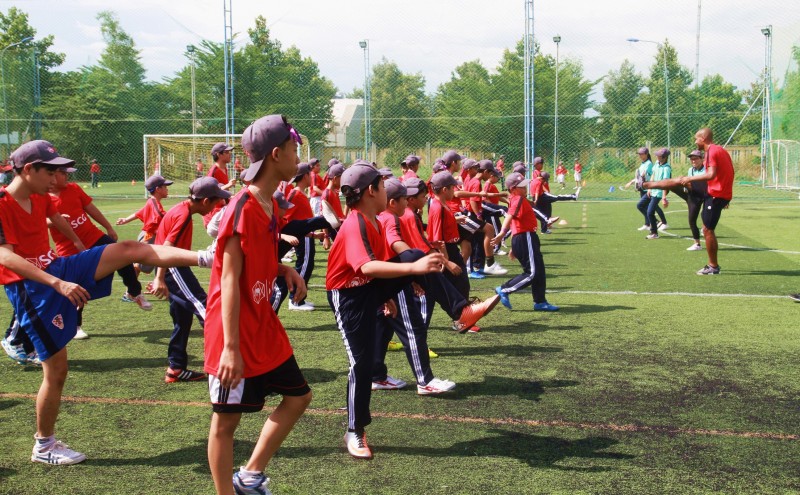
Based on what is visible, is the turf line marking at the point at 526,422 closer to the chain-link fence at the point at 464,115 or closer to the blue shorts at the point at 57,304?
the blue shorts at the point at 57,304

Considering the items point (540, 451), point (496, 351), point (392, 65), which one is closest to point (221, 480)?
point (540, 451)

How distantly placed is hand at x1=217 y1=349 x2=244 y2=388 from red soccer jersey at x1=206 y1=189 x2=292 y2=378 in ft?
0.31

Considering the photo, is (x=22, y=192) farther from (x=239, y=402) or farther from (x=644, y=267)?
(x=644, y=267)

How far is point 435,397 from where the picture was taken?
6.39 meters

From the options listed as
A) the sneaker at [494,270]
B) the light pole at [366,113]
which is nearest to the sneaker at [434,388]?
the sneaker at [494,270]

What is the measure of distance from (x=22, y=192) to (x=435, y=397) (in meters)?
3.41

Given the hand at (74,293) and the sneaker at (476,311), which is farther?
the sneaker at (476,311)

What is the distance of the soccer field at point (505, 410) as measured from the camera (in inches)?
186

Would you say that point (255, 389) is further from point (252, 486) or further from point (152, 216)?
point (152, 216)

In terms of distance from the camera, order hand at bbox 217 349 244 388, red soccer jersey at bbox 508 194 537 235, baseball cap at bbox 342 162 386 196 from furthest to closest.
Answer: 1. red soccer jersey at bbox 508 194 537 235
2. baseball cap at bbox 342 162 386 196
3. hand at bbox 217 349 244 388

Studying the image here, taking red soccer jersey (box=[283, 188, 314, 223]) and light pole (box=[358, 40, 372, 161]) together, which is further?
light pole (box=[358, 40, 372, 161])

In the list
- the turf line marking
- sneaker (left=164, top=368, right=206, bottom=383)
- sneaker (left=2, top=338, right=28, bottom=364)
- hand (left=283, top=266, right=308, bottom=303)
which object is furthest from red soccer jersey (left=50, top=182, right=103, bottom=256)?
hand (left=283, top=266, right=308, bottom=303)

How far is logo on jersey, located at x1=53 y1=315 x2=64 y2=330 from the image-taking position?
16.1 ft

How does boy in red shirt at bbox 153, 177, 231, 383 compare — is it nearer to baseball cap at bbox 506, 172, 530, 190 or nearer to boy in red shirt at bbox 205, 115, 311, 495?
boy in red shirt at bbox 205, 115, 311, 495
